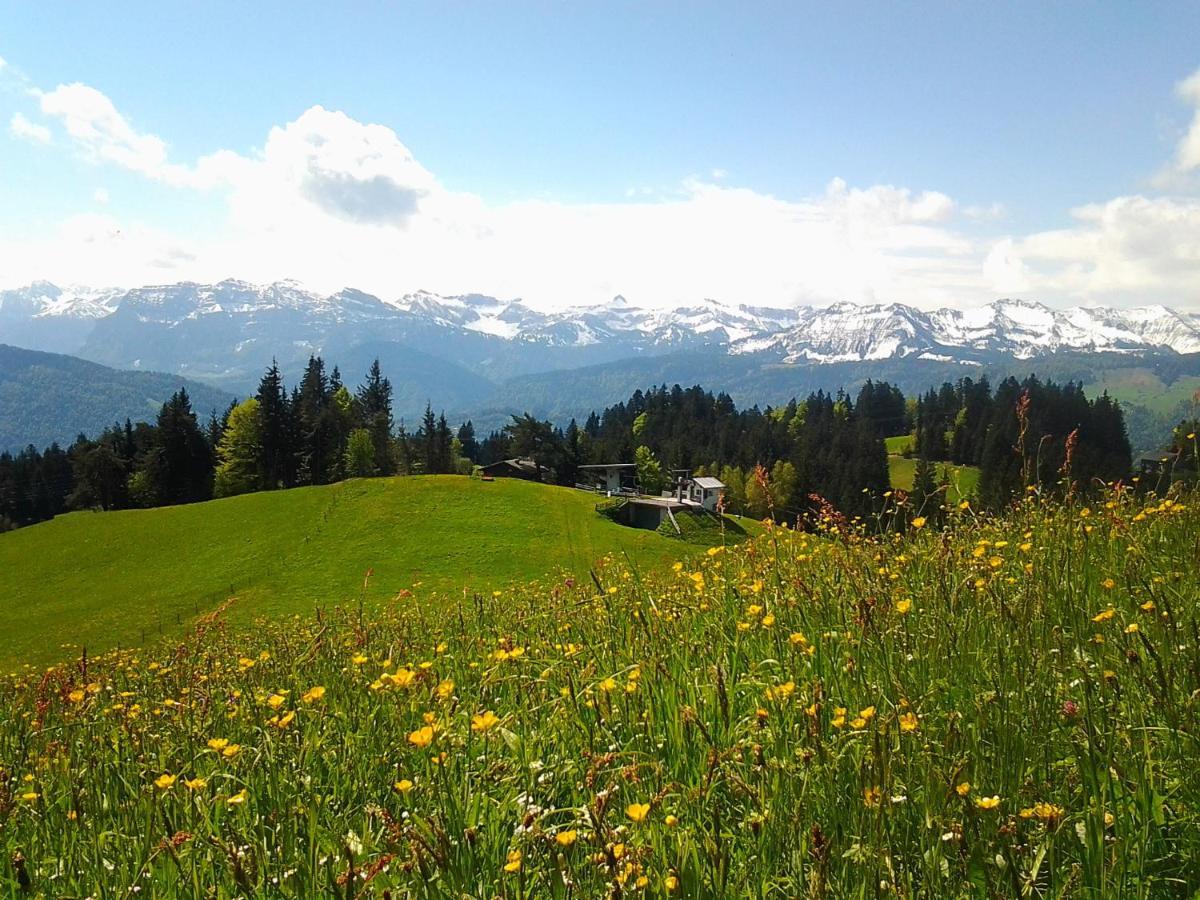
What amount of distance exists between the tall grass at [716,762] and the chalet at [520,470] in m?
110

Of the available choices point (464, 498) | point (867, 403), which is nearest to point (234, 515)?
point (464, 498)

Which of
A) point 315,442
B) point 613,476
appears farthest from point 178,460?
point 613,476

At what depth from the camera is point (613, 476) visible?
361ft

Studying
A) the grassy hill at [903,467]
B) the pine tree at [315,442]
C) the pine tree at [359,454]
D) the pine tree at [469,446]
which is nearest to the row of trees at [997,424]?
the grassy hill at [903,467]

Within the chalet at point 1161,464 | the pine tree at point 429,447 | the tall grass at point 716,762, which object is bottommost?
the pine tree at point 429,447

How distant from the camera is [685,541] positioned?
5919cm

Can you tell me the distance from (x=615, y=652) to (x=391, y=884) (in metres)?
2.37

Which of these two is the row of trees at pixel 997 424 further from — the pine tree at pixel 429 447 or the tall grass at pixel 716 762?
the tall grass at pixel 716 762

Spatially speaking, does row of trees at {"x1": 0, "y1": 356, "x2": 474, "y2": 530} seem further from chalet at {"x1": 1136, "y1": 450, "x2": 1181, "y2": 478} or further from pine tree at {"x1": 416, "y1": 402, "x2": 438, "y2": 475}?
chalet at {"x1": 1136, "y1": 450, "x2": 1181, "y2": 478}

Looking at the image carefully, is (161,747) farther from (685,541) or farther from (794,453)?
(794,453)

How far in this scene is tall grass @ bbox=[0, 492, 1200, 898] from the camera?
2.09 metres

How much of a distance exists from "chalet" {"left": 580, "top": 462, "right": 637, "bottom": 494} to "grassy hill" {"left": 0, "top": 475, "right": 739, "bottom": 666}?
36792 millimetres

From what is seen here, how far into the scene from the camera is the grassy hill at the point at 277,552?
3950 centimetres

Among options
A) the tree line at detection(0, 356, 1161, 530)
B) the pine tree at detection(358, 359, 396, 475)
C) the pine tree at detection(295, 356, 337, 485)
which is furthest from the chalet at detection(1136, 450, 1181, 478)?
the pine tree at detection(358, 359, 396, 475)
